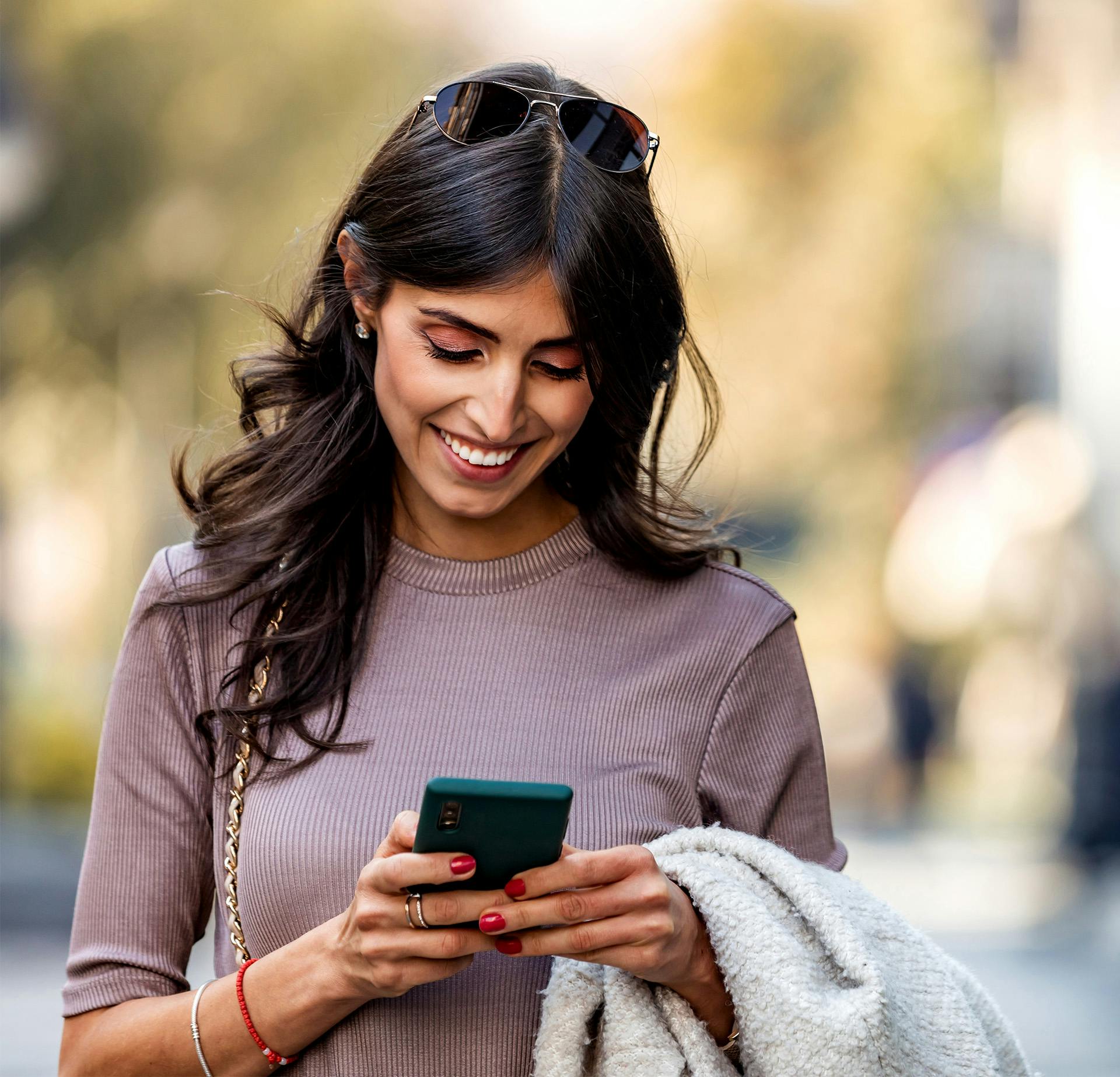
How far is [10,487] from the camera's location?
948cm

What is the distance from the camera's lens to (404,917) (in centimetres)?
169

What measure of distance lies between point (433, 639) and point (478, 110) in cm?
73

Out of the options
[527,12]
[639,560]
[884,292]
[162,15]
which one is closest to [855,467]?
[884,292]

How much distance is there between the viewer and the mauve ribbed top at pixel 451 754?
78.2 inches

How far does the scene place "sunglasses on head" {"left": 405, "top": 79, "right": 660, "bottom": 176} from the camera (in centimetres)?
214

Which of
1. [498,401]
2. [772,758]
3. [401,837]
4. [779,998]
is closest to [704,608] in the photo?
[772,758]

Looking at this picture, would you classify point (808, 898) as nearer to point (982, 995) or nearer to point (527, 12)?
point (982, 995)

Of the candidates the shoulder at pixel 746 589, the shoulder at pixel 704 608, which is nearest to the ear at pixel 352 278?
the shoulder at pixel 704 608

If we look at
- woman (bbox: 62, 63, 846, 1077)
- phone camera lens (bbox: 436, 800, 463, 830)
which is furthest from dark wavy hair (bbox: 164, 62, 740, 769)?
phone camera lens (bbox: 436, 800, 463, 830)

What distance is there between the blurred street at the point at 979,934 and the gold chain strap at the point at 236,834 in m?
3.57

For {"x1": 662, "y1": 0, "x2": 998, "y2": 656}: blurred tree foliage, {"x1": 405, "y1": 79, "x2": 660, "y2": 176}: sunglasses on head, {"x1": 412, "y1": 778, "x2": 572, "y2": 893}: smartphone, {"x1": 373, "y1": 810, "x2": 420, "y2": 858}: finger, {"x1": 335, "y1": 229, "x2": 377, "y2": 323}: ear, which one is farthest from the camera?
{"x1": 662, "y1": 0, "x2": 998, "y2": 656}: blurred tree foliage

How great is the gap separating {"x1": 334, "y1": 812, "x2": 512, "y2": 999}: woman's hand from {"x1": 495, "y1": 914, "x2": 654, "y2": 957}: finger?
0.03 m

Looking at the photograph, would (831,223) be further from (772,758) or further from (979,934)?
(772,758)

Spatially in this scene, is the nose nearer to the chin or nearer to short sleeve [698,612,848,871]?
the chin
